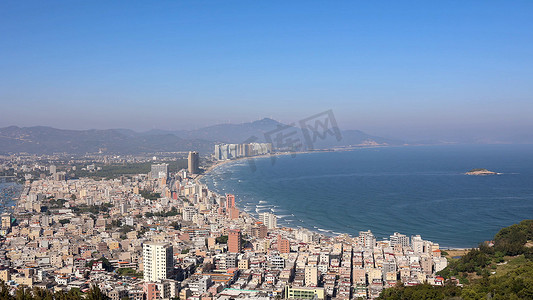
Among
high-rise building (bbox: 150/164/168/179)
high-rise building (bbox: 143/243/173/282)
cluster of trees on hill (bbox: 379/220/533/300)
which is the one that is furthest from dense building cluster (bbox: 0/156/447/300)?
high-rise building (bbox: 150/164/168/179)

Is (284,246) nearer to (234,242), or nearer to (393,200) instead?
(234,242)

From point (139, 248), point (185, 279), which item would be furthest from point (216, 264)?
point (139, 248)

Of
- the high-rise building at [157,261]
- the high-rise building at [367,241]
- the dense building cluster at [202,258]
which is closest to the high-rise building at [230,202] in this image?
the dense building cluster at [202,258]

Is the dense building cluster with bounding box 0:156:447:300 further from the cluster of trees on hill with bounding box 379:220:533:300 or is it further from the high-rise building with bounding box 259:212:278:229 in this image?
the cluster of trees on hill with bounding box 379:220:533:300

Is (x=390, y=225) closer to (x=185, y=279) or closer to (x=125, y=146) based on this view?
(x=185, y=279)

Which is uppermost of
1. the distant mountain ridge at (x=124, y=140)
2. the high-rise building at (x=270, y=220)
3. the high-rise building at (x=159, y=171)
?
the distant mountain ridge at (x=124, y=140)

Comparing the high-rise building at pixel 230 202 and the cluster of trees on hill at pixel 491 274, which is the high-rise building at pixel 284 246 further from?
the high-rise building at pixel 230 202

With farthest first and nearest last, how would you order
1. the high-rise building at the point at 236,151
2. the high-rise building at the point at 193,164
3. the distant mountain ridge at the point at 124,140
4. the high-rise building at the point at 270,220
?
the distant mountain ridge at the point at 124,140 < the high-rise building at the point at 236,151 < the high-rise building at the point at 193,164 < the high-rise building at the point at 270,220
